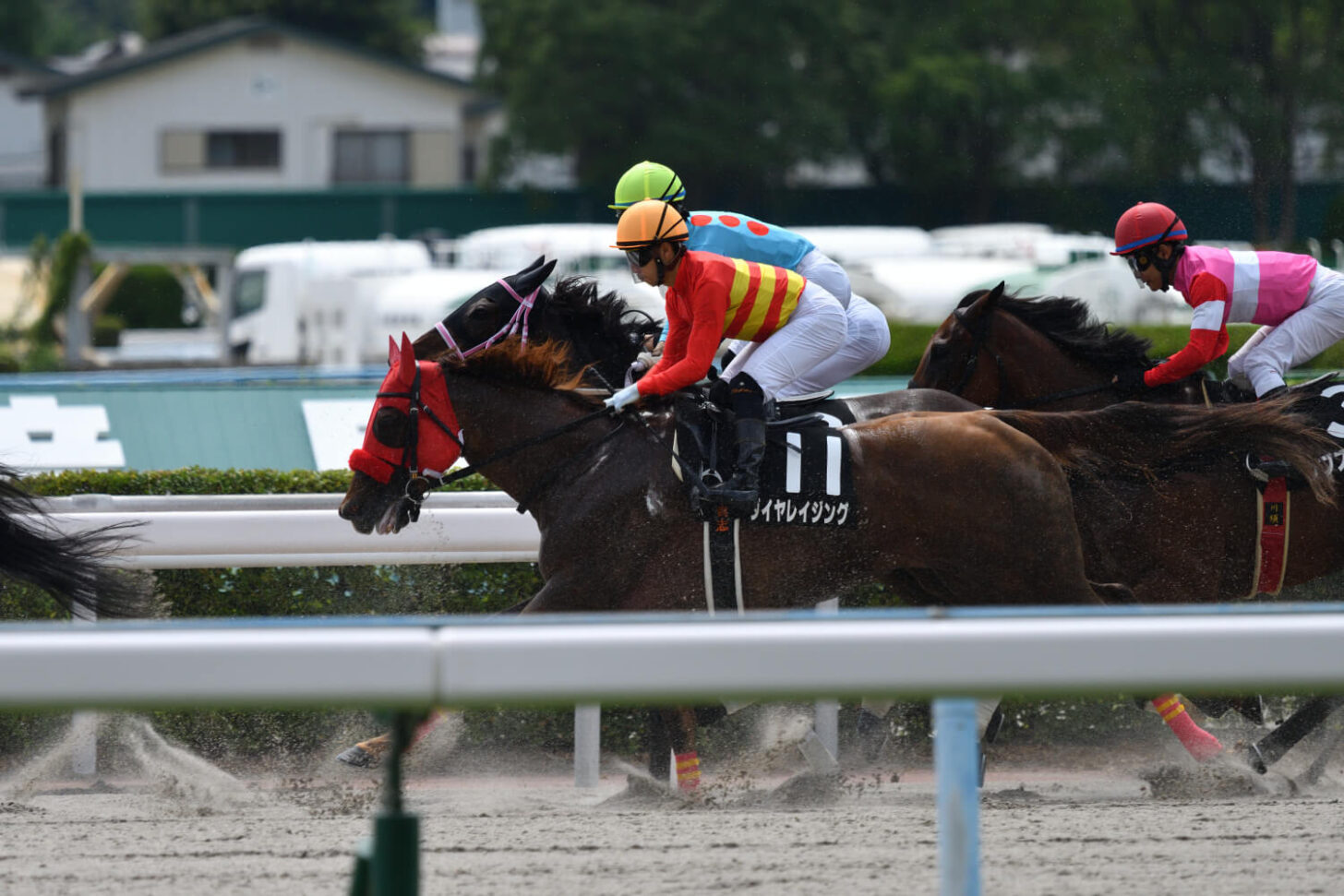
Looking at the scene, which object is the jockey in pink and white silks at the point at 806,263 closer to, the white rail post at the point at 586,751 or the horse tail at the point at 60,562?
the white rail post at the point at 586,751

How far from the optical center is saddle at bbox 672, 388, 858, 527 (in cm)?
397

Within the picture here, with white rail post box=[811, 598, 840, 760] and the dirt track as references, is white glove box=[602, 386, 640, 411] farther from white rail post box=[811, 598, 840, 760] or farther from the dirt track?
the dirt track

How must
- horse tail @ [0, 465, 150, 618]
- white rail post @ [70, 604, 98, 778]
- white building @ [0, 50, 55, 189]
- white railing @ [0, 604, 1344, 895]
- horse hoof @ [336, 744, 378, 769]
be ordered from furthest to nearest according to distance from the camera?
white building @ [0, 50, 55, 189] < white rail post @ [70, 604, 98, 778] < horse hoof @ [336, 744, 378, 769] < horse tail @ [0, 465, 150, 618] < white railing @ [0, 604, 1344, 895]

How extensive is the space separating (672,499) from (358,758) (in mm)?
997

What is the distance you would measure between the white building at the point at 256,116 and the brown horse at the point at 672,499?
28.9 m

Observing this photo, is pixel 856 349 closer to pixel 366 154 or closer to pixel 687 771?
pixel 687 771

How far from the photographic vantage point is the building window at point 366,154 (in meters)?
32.7

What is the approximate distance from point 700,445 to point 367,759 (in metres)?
1.13

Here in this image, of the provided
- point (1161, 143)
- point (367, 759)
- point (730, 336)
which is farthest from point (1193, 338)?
point (1161, 143)

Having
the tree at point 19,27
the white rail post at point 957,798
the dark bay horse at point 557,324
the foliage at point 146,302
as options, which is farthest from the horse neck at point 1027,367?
the tree at point 19,27

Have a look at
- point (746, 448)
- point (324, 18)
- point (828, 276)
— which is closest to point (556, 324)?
point (828, 276)

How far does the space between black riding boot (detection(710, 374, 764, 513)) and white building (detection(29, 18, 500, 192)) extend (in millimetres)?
29201

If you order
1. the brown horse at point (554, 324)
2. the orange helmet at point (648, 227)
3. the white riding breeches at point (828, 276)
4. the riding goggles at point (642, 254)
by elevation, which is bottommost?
the brown horse at point (554, 324)

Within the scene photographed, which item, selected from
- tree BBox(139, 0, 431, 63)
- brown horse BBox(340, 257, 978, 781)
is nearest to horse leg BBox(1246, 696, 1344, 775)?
brown horse BBox(340, 257, 978, 781)
